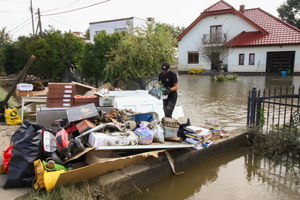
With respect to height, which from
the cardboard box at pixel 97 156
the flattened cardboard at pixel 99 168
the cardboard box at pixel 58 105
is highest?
the cardboard box at pixel 58 105

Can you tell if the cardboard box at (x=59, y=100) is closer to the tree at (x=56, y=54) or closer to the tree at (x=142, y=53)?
the tree at (x=142, y=53)

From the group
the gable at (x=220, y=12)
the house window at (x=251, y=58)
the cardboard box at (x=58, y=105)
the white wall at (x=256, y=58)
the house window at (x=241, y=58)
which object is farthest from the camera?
the house window at (x=241, y=58)

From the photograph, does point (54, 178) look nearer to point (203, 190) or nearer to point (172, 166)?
point (172, 166)

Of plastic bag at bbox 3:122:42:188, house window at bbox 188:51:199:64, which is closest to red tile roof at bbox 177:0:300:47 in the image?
house window at bbox 188:51:199:64

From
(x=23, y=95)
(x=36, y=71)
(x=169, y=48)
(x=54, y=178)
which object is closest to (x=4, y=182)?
(x=54, y=178)

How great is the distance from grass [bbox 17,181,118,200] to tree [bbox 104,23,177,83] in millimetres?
5757

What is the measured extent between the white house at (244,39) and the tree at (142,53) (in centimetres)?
1736

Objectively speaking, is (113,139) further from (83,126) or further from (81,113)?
(81,113)

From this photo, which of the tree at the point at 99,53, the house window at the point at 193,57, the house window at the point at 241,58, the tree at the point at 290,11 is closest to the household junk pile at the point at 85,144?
the tree at the point at 99,53

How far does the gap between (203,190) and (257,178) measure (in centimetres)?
97

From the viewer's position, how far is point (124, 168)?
3.58 metres

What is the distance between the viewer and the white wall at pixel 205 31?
25.0m

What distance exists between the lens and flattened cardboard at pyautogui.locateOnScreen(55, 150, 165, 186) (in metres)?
2.96

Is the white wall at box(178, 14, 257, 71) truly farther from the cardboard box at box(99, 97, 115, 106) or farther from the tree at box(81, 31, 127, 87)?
the cardboard box at box(99, 97, 115, 106)
